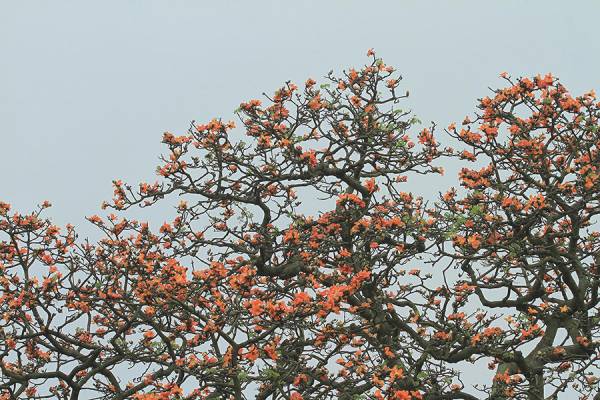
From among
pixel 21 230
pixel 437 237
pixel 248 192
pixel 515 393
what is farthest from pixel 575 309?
pixel 21 230

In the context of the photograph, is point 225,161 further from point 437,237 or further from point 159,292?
point 437,237

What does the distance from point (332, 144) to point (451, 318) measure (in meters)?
3.45

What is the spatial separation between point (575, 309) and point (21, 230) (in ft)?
31.9

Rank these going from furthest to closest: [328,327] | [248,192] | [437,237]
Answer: [248,192] < [437,237] < [328,327]

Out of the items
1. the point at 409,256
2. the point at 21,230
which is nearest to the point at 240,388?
the point at 409,256

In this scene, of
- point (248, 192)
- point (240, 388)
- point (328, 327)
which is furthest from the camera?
point (248, 192)

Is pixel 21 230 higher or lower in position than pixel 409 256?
higher

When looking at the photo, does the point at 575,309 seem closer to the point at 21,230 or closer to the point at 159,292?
the point at 159,292

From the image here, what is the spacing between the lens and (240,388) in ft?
28.5

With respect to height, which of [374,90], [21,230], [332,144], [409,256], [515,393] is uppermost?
[374,90]

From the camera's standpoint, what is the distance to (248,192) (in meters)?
11.7

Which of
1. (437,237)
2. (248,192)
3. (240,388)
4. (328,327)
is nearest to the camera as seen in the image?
(240,388)

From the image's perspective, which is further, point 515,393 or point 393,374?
point 515,393

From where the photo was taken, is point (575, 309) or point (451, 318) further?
point (575, 309)
